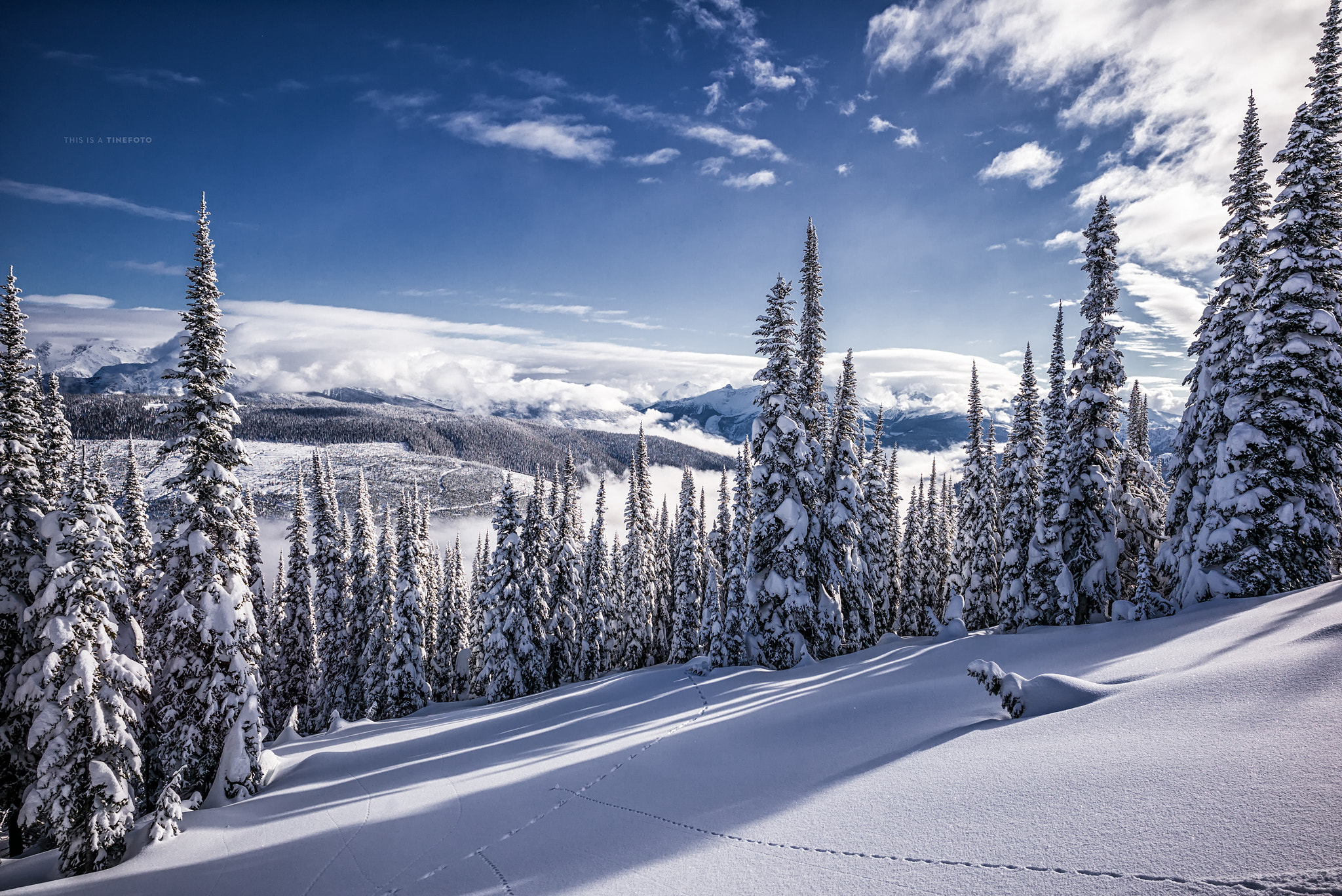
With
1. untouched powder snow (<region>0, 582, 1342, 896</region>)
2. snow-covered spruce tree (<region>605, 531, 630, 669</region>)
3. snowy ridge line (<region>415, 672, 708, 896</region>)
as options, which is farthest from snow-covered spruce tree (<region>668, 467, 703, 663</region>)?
snowy ridge line (<region>415, 672, 708, 896</region>)

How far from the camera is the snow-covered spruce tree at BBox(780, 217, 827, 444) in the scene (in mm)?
23250

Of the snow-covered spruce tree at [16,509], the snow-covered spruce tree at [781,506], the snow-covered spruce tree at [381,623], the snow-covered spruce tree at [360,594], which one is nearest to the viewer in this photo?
the snow-covered spruce tree at [16,509]

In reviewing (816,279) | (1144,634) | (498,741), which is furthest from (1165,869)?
(816,279)

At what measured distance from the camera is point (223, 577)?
1639cm

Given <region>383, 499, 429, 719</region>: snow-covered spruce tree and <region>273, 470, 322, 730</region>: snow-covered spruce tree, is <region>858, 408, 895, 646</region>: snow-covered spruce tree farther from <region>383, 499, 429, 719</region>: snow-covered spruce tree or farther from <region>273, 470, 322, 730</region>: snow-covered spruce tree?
<region>273, 470, 322, 730</region>: snow-covered spruce tree

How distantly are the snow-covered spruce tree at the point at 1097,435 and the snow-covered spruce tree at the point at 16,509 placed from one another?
3380 cm

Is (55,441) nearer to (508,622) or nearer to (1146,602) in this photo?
(508,622)

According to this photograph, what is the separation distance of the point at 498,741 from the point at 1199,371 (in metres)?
24.1

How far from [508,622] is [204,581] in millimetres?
19405

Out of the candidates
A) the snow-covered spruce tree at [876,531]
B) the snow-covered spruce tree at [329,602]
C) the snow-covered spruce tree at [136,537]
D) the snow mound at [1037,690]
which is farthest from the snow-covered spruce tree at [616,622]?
the snow mound at [1037,690]

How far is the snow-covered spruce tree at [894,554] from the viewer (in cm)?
4269

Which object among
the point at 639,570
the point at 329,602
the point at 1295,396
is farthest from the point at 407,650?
the point at 1295,396

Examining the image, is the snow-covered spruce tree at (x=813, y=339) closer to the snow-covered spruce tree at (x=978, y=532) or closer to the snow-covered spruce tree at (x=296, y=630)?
the snow-covered spruce tree at (x=978, y=532)

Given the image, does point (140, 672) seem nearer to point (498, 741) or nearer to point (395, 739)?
point (395, 739)
